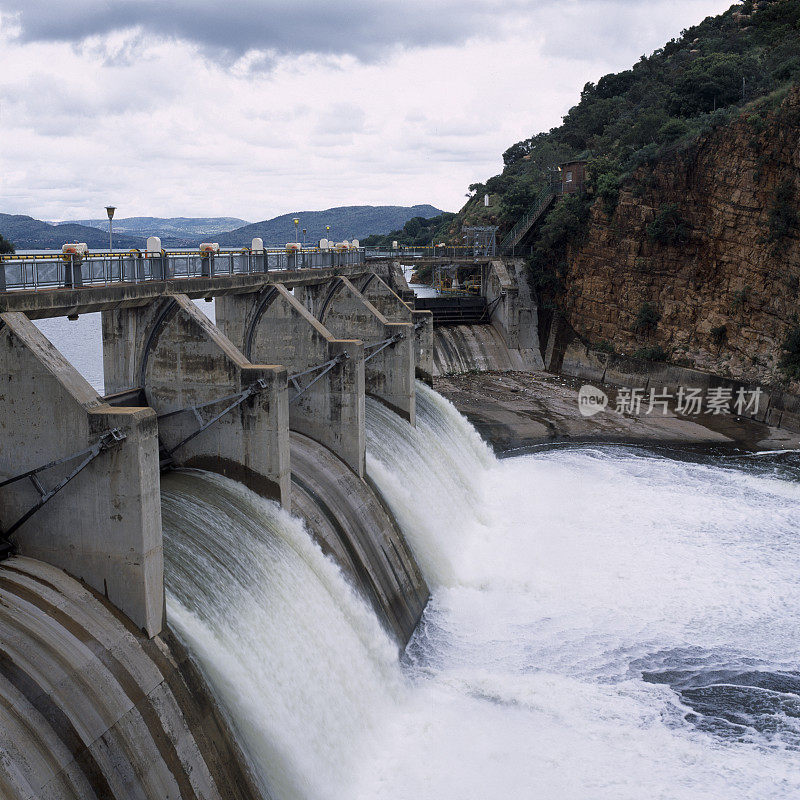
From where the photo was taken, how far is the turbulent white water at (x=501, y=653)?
41.4ft

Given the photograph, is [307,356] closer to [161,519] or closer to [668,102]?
[161,519]

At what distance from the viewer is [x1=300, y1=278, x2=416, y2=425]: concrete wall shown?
27.1 meters

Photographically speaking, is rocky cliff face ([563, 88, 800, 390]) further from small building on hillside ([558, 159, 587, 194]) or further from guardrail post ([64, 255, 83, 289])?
guardrail post ([64, 255, 83, 289])

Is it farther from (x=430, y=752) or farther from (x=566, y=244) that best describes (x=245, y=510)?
(x=566, y=244)

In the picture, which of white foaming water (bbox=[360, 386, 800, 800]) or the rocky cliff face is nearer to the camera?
white foaming water (bbox=[360, 386, 800, 800])

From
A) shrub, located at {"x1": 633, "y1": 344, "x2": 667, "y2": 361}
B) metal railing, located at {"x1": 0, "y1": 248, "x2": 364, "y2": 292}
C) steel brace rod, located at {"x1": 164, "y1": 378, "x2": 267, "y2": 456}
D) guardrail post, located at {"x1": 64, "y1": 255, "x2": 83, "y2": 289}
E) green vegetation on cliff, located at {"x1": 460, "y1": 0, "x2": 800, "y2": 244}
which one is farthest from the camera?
green vegetation on cliff, located at {"x1": 460, "y1": 0, "x2": 800, "y2": 244}

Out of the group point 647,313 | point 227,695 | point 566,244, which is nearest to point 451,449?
point 227,695

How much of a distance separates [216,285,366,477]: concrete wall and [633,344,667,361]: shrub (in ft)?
87.2

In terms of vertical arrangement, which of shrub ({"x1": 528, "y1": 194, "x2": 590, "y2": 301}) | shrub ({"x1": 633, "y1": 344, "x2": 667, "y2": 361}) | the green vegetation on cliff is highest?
the green vegetation on cliff

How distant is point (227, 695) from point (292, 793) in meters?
1.56

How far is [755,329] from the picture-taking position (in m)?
40.2

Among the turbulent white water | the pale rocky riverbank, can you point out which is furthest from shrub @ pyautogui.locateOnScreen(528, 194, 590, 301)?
the turbulent white water

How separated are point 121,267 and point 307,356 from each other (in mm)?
6309

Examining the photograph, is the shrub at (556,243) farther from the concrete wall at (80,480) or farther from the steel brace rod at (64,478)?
the steel brace rod at (64,478)
